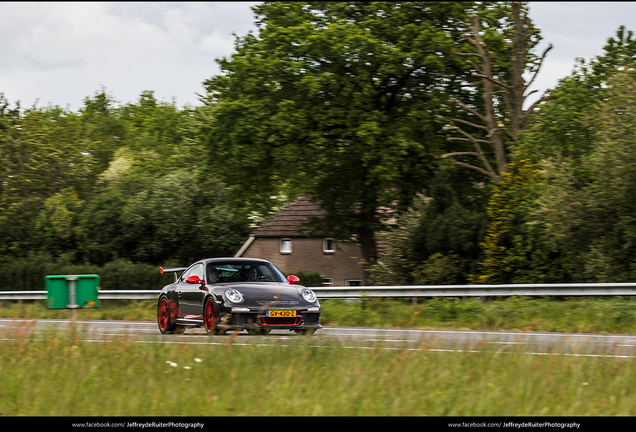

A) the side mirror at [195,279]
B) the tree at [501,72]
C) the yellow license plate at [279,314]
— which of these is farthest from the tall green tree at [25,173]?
the yellow license plate at [279,314]

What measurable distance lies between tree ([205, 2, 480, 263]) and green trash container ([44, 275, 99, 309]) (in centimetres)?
1578

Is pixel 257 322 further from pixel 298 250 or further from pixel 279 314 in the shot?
pixel 298 250

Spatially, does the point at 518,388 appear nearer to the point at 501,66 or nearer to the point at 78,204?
the point at 501,66

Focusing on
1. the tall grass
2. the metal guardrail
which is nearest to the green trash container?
the tall grass

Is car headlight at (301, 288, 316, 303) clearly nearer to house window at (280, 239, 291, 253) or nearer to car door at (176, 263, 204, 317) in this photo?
car door at (176, 263, 204, 317)

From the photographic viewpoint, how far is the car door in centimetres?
1348

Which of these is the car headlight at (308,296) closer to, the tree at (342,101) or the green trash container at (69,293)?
the green trash container at (69,293)

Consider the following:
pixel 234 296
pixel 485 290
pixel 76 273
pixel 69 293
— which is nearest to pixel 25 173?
pixel 76 273

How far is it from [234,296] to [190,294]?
5.59ft

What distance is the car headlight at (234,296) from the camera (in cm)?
1235

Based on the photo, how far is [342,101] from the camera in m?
31.1

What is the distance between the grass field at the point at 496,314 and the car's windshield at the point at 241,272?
3802 millimetres

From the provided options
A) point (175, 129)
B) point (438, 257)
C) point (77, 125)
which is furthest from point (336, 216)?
point (175, 129)

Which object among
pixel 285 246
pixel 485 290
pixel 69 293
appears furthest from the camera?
pixel 285 246
